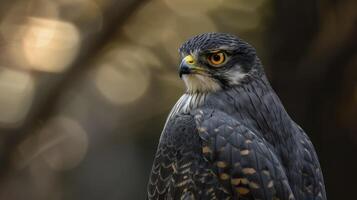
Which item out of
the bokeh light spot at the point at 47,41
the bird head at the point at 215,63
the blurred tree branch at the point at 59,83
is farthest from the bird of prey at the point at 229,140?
the bokeh light spot at the point at 47,41

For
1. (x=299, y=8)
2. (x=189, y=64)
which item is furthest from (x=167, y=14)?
(x=189, y=64)

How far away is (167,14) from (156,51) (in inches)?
26.6

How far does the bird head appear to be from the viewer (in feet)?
22.6

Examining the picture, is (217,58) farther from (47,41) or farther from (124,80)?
(124,80)

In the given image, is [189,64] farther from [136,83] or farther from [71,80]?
[136,83]

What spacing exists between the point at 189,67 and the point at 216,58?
0.71 ft

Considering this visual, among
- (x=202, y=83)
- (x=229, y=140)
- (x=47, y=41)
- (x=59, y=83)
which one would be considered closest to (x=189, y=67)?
(x=202, y=83)

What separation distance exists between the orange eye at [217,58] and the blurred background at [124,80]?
88.6 inches

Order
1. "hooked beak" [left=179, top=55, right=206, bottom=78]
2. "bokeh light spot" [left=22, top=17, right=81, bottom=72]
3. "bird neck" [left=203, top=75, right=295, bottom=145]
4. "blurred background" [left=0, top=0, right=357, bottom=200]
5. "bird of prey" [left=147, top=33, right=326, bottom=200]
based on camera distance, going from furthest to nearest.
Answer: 1. "bokeh light spot" [left=22, top=17, right=81, bottom=72]
2. "blurred background" [left=0, top=0, right=357, bottom=200]
3. "hooked beak" [left=179, top=55, right=206, bottom=78]
4. "bird neck" [left=203, top=75, right=295, bottom=145]
5. "bird of prey" [left=147, top=33, right=326, bottom=200]

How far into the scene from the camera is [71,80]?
9555mm

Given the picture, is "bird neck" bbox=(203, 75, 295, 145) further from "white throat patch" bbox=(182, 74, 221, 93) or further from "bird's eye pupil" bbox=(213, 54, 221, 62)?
"bird's eye pupil" bbox=(213, 54, 221, 62)

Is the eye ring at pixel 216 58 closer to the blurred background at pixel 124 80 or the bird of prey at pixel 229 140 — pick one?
the bird of prey at pixel 229 140

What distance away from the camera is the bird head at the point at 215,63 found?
688 centimetres

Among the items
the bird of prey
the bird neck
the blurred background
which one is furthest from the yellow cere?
the blurred background
